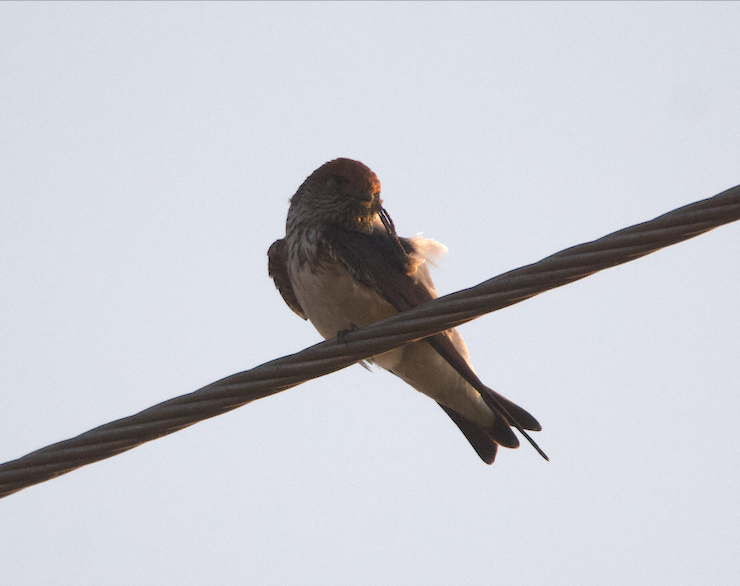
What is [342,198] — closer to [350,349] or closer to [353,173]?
[353,173]

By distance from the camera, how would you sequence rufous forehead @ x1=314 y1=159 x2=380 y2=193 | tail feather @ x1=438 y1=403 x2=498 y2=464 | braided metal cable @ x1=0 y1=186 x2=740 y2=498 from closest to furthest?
braided metal cable @ x1=0 y1=186 x2=740 y2=498 → rufous forehead @ x1=314 y1=159 x2=380 y2=193 → tail feather @ x1=438 y1=403 x2=498 y2=464

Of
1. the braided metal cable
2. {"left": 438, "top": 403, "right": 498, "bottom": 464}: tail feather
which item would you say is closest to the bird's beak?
{"left": 438, "top": 403, "right": 498, "bottom": 464}: tail feather

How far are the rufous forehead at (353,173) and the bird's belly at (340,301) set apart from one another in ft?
2.19

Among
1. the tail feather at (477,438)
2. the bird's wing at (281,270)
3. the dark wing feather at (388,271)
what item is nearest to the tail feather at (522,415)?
the dark wing feather at (388,271)

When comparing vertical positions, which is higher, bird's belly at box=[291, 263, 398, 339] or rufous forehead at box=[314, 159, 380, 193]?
rufous forehead at box=[314, 159, 380, 193]

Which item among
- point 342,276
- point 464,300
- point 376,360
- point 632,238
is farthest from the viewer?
point 376,360

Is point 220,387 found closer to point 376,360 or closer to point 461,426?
point 376,360

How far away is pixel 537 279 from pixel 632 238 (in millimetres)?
283

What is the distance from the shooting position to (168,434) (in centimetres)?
265

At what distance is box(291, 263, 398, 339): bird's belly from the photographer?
3.97 metres

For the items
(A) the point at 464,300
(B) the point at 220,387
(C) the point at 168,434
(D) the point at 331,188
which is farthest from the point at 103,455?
(D) the point at 331,188

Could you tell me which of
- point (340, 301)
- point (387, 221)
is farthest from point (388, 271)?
point (387, 221)

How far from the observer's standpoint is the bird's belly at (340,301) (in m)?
3.97

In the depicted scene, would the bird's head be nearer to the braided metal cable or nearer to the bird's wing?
the bird's wing
